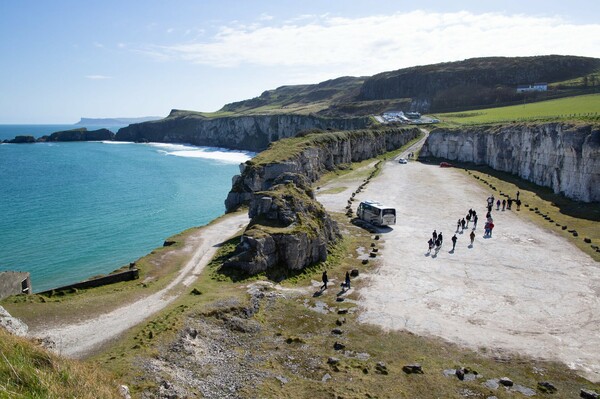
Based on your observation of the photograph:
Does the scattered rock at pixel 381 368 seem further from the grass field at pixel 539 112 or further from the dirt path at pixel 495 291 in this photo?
the grass field at pixel 539 112

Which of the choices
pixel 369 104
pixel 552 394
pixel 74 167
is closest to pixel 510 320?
pixel 552 394

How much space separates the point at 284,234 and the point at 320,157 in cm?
5242

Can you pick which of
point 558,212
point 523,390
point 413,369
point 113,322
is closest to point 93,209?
point 113,322

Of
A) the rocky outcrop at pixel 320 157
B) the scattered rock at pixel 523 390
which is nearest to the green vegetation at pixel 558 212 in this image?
the scattered rock at pixel 523 390

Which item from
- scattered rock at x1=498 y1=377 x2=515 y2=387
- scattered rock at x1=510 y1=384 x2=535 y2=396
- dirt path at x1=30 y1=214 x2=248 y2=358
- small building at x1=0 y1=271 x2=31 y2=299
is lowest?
scattered rock at x1=510 y1=384 x2=535 y2=396

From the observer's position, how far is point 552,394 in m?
22.0

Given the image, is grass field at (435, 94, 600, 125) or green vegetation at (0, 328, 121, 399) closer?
green vegetation at (0, 328, 121, 399)

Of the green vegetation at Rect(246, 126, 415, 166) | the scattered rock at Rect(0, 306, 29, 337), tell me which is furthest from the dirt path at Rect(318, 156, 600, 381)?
the green vegetation at Rect(246, 126, 415, 166)

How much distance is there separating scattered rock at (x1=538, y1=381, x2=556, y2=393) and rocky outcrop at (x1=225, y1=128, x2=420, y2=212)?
3225cm

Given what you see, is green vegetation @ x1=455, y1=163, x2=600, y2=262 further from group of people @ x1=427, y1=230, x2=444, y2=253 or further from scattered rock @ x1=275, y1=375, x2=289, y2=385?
scattered rock @ x1=275, y1=375, x2=289, y2=385

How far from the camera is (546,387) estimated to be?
73.8ft

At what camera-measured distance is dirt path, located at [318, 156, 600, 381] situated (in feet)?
90.1

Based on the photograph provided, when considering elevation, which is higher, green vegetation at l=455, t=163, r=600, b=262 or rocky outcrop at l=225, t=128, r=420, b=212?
rocky outcrop at l=225, t=128, r=420, b=212

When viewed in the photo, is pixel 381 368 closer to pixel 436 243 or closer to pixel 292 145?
pixel 436 243
